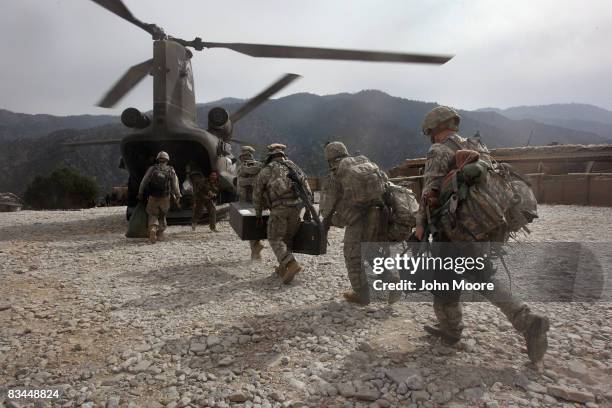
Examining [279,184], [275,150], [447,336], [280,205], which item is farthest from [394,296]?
[275,150]

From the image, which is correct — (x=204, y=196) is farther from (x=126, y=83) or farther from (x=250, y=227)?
(x=250, y=227)

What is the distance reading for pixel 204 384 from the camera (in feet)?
8.23

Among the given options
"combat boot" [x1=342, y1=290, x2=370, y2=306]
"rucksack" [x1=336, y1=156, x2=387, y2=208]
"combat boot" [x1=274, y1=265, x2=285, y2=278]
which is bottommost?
"combat boot" [x1=342, y1=290, x2=370, y2=306]

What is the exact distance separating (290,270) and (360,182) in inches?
61.1

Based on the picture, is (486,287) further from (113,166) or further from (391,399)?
(113,166)

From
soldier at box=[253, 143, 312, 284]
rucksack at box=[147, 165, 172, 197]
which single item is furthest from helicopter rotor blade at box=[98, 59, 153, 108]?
soldier at box=[253, 143, 312, 284]

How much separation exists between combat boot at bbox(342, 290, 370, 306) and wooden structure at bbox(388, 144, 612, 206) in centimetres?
967

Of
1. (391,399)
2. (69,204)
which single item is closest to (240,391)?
(391,399)

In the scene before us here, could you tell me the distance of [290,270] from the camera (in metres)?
4.68

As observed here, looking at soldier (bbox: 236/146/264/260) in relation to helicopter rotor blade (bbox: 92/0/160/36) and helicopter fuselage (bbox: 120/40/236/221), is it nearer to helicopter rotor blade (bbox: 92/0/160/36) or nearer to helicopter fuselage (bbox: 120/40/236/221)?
helicopter fuselage (bbox: 120/40/236/221)

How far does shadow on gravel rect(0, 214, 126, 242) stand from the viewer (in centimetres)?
823

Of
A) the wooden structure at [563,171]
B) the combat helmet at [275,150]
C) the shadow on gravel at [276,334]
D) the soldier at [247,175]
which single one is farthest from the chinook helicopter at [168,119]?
the wooden structure at [563,171]

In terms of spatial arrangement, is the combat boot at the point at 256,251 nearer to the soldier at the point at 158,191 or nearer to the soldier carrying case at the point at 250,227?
the soldier carrying case at the point at 250,227

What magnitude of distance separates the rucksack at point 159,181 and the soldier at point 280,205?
335 centimetres
